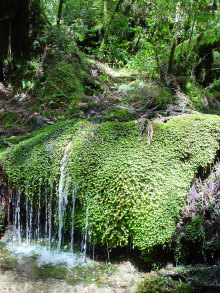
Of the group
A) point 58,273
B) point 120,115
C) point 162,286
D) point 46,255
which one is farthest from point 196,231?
point 120,115

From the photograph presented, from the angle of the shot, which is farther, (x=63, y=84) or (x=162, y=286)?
(x=63, y=84)

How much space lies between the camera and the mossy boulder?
351 cm

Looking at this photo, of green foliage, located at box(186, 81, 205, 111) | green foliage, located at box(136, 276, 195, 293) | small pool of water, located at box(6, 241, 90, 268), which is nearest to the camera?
green foliage, located at box(136, 276, 195, 293)

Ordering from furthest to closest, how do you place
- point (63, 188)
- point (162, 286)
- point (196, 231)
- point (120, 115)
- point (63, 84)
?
point (63, 84) → point (120, 115) → point (63, 188) → point (196, 231) → point (162, 286)

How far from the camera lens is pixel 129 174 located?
359 cm

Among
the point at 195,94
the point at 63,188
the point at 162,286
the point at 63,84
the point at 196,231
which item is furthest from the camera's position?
the point at 63,84

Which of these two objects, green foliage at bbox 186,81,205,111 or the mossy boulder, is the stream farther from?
green foliage at bbox 186,81,205,111

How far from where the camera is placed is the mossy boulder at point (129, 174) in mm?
3512

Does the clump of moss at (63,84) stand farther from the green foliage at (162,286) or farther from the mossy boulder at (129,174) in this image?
the green foliage at (162,286)

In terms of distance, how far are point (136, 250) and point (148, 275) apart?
364mm

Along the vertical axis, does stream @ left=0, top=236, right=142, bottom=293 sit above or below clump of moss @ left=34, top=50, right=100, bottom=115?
below

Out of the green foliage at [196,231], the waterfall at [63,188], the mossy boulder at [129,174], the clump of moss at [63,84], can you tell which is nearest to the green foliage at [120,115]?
the clump of moss at [63,84]

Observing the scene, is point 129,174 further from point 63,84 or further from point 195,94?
point 63,84

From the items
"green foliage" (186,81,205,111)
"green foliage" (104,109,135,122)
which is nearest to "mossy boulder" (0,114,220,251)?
"green foliage" (104,109,135,122)
